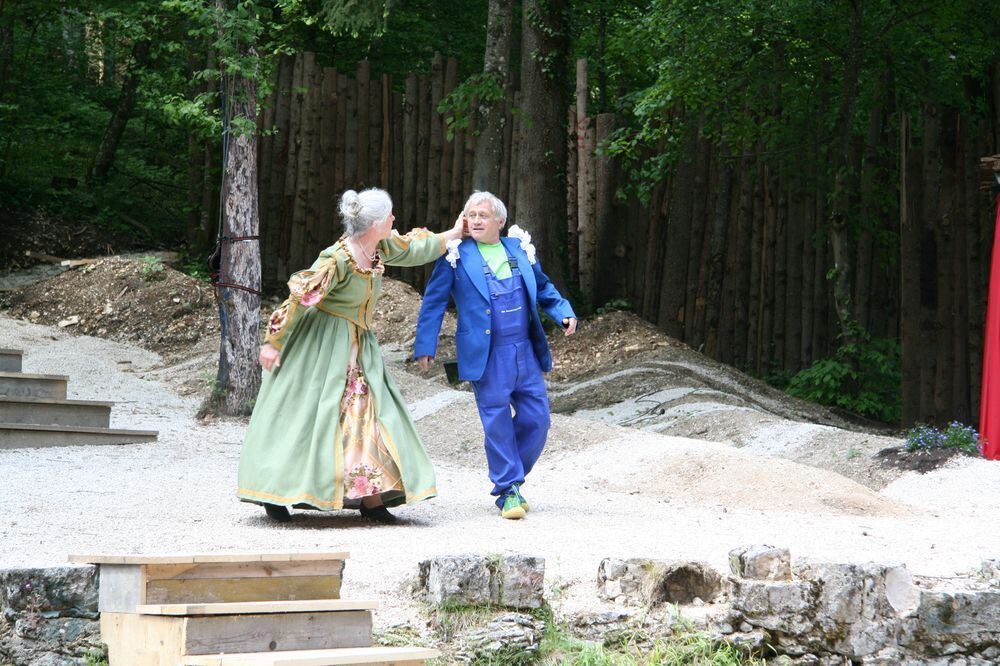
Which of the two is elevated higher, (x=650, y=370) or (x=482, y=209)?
(x=482, y=209)

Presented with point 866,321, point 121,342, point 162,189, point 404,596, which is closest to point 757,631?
point 404,596

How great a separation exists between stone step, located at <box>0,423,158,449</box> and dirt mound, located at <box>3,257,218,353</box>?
4.48 meters

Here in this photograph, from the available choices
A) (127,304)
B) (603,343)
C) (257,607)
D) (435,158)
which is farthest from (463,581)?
(435,158)

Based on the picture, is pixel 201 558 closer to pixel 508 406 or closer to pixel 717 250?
pixel 508 406

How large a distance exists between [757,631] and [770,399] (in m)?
7.23

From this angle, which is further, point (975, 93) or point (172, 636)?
point (975, 93)

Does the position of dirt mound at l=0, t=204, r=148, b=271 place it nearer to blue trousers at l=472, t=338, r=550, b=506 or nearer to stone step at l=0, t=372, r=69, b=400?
stone step at l=0, t=372, r=69, b=400

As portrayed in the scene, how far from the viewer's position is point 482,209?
6.39 metres

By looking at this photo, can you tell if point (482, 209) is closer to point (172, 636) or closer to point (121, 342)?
point (172, 636)

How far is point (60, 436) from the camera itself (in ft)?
26.8

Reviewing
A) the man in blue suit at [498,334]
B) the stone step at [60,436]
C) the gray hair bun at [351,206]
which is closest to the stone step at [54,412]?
the stone step at [60,436]

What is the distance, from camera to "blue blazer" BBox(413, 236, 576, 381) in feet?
20.3

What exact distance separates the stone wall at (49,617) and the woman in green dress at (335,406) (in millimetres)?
2090

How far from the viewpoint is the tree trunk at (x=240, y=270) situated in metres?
9.53
